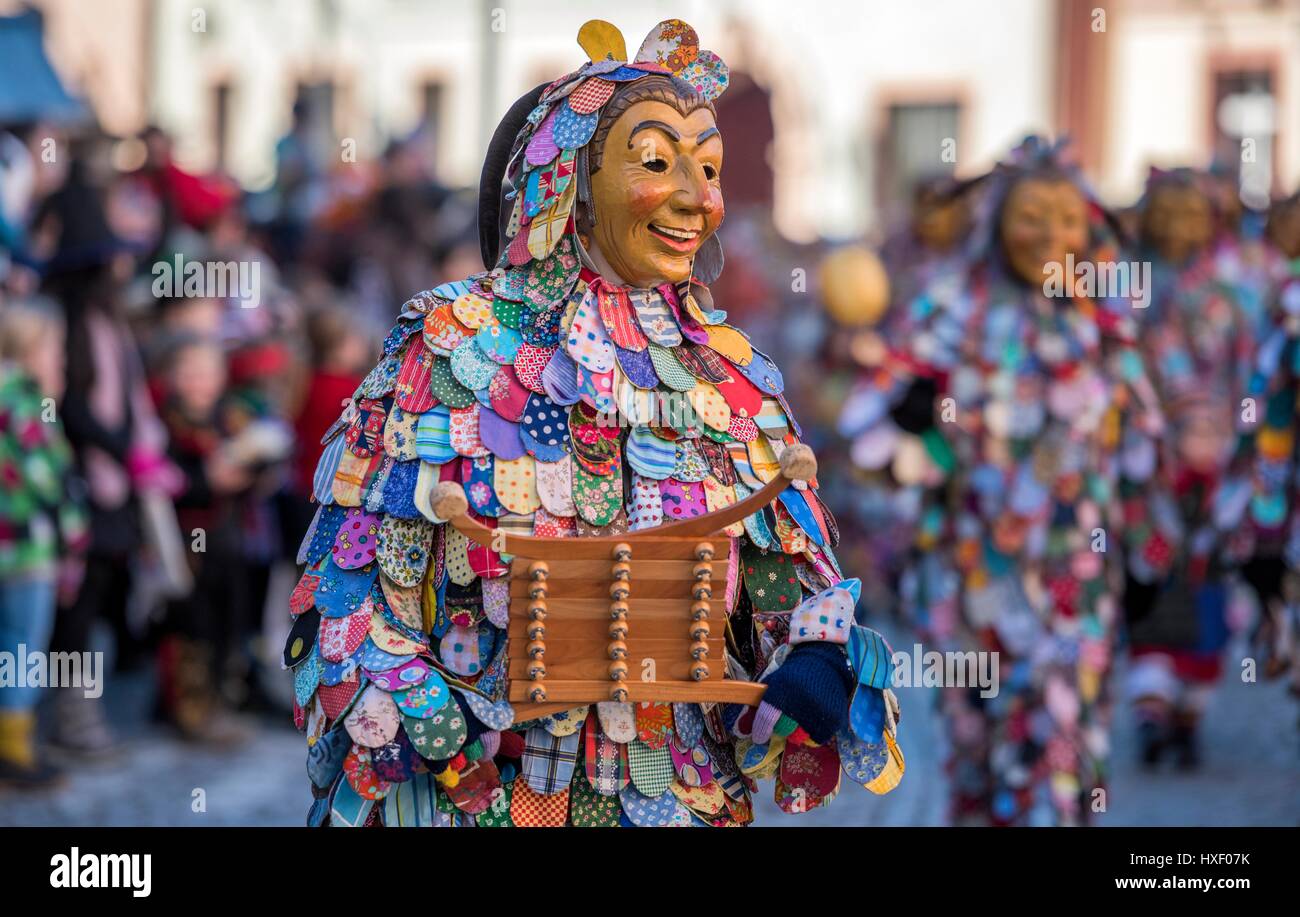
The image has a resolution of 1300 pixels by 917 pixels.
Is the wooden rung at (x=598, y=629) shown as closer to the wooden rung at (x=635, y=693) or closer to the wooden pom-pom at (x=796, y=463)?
the wooden rung at (x=635, y=693)

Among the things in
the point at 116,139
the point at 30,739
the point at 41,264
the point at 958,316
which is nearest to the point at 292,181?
the point at 116,139

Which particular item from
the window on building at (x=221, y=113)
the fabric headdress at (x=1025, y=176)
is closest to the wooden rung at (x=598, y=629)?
the fabric headdress at (x=1025, y=176)

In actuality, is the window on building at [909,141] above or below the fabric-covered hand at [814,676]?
above

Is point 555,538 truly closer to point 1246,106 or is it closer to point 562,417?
point 562,417

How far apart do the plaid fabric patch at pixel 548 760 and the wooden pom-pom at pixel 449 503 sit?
46cm

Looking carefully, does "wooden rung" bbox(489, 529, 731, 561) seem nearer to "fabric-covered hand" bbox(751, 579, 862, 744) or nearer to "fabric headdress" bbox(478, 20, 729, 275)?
"fabric-covered hand" bbox(751, 579, 862, 744)

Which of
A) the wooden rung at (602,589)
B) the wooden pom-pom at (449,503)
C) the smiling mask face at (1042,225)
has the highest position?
the smiling mask face at (1042,225)

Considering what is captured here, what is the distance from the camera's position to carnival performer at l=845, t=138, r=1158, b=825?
692 cm

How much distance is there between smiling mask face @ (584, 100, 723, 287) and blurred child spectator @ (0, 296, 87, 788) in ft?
14.8

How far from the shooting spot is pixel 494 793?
3.60 m

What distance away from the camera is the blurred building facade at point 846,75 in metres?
25.7

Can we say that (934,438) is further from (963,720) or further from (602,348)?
(602,348)

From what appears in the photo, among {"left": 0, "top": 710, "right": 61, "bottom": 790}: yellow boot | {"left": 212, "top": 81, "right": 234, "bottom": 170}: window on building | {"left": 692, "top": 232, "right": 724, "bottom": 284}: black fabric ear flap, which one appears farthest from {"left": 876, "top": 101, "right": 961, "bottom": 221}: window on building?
{"left": 692, "top": 232, "right": 724, "bottom": 284}: black fabric ear flap
